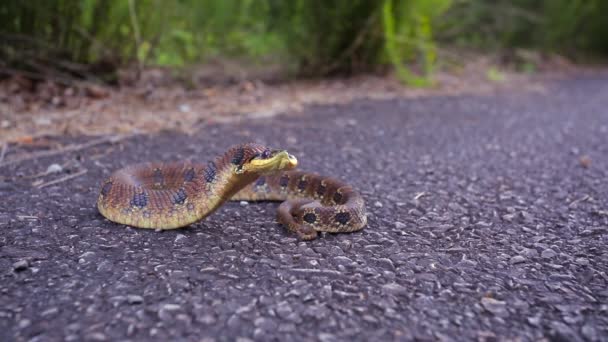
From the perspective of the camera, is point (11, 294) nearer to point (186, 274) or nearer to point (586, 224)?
point (186, 274)

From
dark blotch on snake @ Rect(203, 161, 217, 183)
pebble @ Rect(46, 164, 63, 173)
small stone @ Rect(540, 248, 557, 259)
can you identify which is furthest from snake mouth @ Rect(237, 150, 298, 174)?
pebble @ Rect(46, 164, 63, 173)

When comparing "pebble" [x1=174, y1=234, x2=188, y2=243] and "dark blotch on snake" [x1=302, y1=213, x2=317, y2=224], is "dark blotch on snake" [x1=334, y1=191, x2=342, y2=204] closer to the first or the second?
"dark blotch on snake" [x1=302, y1=213, x2=317, y2=224]

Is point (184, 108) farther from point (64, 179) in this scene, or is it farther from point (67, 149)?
point (64, 179)

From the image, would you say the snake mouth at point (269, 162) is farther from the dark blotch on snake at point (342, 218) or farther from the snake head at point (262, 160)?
the dark blotch on snake at point (342, 218)

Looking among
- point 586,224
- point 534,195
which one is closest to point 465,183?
point 534,195

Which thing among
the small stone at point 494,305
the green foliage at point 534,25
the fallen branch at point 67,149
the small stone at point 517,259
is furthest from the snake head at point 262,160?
the green foliage at point 534,25

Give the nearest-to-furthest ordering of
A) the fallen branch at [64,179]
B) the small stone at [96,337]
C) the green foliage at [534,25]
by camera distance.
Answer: the small stone at [96,337]
the fallen branch at [64,179]
the green foliage at [534,25]
